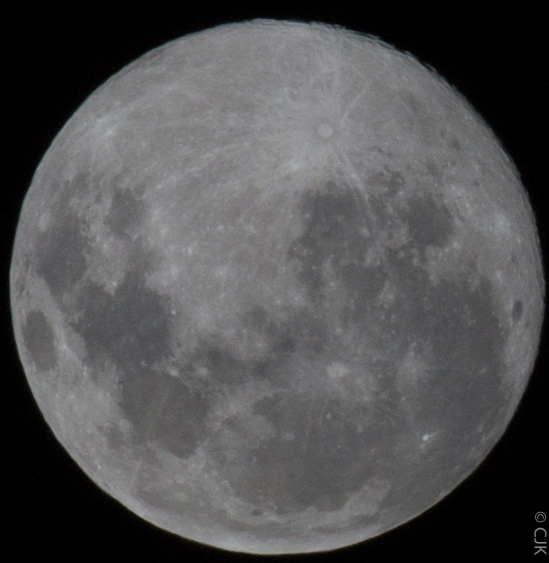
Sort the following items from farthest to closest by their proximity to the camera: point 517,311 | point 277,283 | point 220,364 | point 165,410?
point 517,311 < point 165,410 < point 220,364 < point 277,283

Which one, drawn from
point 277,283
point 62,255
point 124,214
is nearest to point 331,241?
point 277,283

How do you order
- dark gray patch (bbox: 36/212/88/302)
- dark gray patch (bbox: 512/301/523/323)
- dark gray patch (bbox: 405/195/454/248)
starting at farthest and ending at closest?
dark gray patch (bbox: 512/301/523/323)
dark gray patch (bbox: 36/212/88/302)
dark gray patch (bbox: 405/195/454/248)

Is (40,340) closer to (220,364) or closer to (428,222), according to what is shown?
(220,364)

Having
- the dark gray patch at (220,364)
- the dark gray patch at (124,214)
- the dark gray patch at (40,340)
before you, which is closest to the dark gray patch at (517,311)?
the dark gray patch at (220,364)

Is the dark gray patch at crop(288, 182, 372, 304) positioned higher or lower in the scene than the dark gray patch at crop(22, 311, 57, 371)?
higher

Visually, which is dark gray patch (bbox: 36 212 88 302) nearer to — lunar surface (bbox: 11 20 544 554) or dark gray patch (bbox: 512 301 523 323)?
lunar surface (bbox: 11 20 544 554)

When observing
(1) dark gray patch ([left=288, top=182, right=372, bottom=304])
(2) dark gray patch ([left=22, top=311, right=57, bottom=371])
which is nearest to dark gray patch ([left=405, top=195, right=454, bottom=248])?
(1) dark gray patch ([left=288, top=182, right=372, bottom=304])

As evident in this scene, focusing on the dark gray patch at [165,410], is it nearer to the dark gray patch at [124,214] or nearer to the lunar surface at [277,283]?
the lunar surface at [277,283]
